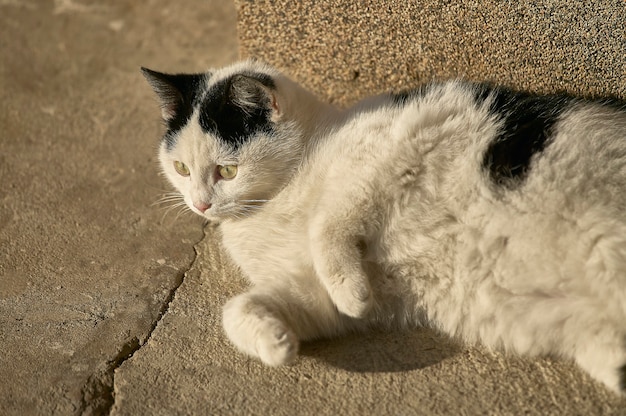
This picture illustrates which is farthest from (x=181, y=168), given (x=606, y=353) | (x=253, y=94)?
(x=606, y=353)

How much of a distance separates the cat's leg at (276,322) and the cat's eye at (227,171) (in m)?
0.50

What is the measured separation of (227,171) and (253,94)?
0.34 metres

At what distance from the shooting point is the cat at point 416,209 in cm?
220

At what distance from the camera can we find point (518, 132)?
2375mm

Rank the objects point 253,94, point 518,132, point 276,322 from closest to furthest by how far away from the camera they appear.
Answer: point 276,322
point 518,132
point 253,94

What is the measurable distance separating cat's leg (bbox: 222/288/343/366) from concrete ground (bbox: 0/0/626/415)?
0.35 ft

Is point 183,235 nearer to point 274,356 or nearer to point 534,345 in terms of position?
point 274,356

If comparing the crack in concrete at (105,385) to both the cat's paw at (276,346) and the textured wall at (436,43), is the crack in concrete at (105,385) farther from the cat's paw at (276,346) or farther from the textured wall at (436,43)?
the textured wall at (436,43)

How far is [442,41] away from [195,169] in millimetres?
1317

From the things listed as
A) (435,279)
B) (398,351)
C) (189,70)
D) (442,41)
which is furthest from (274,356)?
(189,70)

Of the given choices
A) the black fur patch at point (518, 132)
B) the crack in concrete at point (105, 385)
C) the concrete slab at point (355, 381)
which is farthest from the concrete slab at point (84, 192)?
the black fur patch at point (518, 132)

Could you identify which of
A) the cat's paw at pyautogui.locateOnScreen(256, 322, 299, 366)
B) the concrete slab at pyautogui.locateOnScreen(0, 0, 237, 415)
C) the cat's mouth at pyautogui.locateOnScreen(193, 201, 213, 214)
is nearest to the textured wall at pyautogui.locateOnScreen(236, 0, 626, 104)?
the concrete slab at pyautogui.locateOnScreen(0, 0, 237, 415)

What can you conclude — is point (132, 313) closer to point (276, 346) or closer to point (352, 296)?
point (276, 346)

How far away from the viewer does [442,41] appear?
10.1ft
